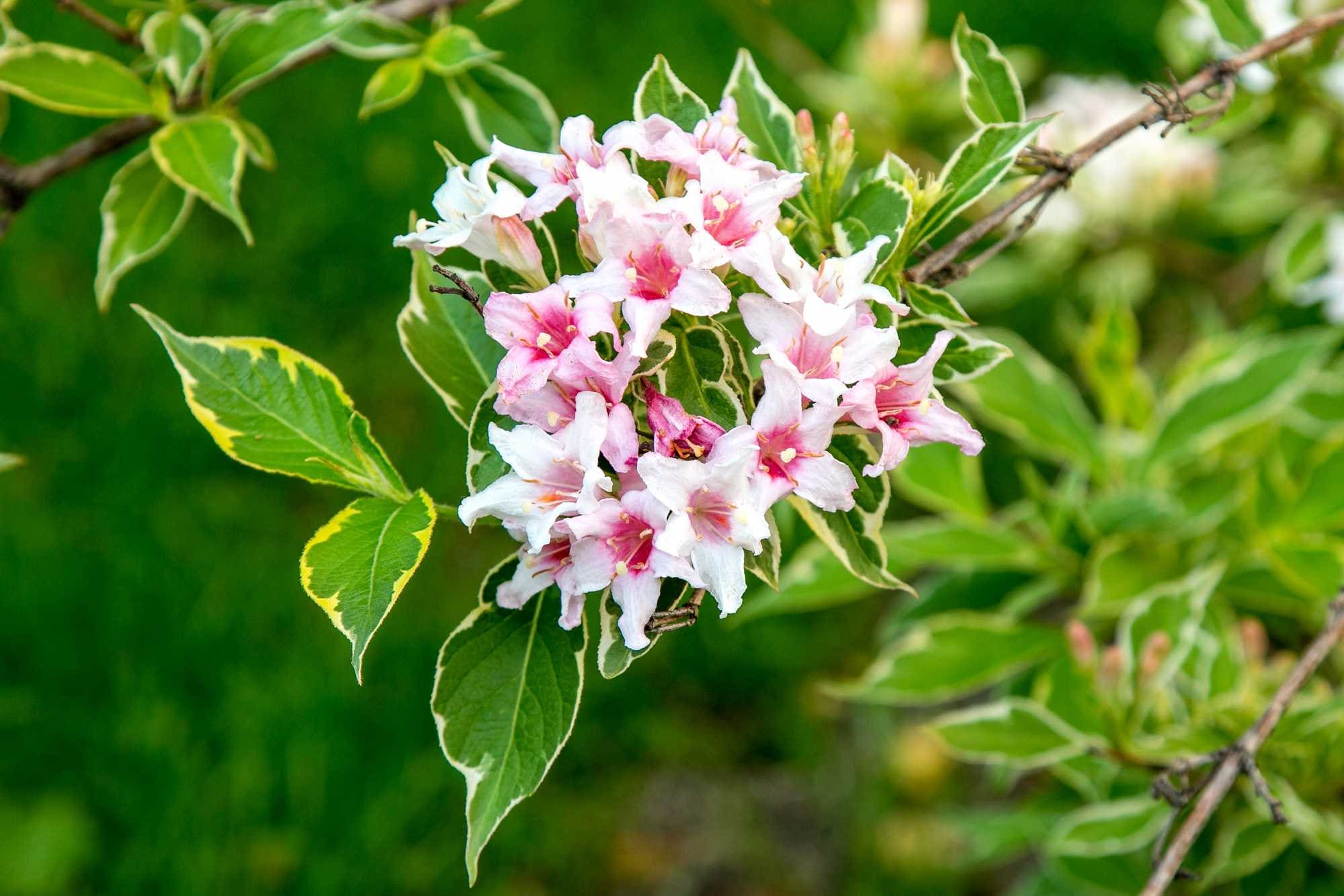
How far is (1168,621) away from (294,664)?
5.43 feet

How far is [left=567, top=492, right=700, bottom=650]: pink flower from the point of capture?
844 millimetres

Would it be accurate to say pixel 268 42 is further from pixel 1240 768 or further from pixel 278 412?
pixel 1240 768

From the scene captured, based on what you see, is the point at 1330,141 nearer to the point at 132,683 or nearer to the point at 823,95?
the point at 823,95

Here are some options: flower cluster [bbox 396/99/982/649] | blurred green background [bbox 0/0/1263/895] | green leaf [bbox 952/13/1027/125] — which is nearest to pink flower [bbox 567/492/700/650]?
flower cluster [bbox 396/99/982/649]

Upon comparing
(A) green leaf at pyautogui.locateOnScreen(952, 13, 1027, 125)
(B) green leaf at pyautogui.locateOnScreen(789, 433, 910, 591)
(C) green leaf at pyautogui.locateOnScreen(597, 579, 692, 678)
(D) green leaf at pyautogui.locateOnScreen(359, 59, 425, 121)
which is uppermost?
(A) green leaf at pyautogui.locateOnScreen(952, 13, 1027, 125)

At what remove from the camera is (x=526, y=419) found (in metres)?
0.90

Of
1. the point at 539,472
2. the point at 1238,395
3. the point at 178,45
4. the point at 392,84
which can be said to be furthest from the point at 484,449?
the point at 1238,395

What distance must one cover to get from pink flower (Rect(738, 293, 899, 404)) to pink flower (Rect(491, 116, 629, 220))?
0.51 feet

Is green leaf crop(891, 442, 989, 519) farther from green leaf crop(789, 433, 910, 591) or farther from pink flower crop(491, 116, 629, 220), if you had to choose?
pink flower crop(491, 116, 629, 220)

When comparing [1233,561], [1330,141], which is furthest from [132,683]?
[1330,141]

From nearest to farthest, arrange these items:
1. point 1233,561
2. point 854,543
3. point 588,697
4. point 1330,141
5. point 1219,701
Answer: point 854,543
point 1219,701
point 1233,561
point 1330,141
point 588,697

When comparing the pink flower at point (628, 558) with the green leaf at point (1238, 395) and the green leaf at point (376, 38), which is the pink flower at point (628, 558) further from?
the green leaf at point (1238, 395)

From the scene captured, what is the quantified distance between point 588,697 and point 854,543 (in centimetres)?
166

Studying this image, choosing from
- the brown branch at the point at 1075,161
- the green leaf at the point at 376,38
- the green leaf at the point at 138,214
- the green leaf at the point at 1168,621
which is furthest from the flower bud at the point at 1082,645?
the green leaf at the point at 138,214
